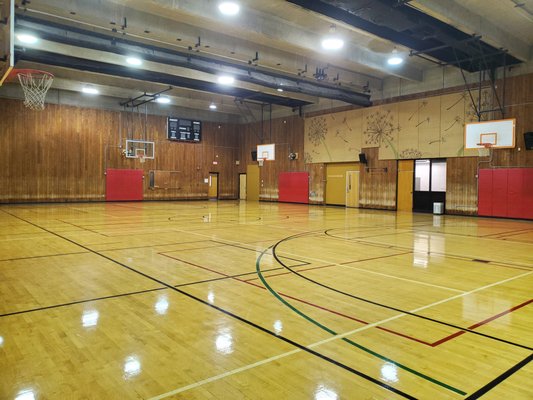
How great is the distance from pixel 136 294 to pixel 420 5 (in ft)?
33.1

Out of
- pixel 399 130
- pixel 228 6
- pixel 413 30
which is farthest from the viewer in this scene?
pixel 399 130

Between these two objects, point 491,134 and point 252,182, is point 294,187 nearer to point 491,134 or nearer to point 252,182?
point 252,182

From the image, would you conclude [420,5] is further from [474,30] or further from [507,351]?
[507,351]

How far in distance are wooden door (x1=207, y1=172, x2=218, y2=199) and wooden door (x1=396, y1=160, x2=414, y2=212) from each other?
1342cm

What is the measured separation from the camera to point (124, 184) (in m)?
24.4

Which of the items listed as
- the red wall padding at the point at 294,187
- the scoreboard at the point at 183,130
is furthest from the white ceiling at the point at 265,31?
the scoreboard at the point at 183,130

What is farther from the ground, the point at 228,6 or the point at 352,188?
the point at 228,6

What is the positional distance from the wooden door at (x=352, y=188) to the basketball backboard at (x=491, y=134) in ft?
21.3

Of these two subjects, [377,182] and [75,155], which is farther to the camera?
[75,155]

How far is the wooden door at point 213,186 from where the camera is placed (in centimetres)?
2902

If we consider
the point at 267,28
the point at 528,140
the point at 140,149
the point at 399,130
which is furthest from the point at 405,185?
the point at 140,149

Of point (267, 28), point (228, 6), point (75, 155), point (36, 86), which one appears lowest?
point (75, 155)

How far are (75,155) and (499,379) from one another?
2349 centimetres

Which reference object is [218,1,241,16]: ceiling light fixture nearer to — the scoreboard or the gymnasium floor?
the gymnasium floor
